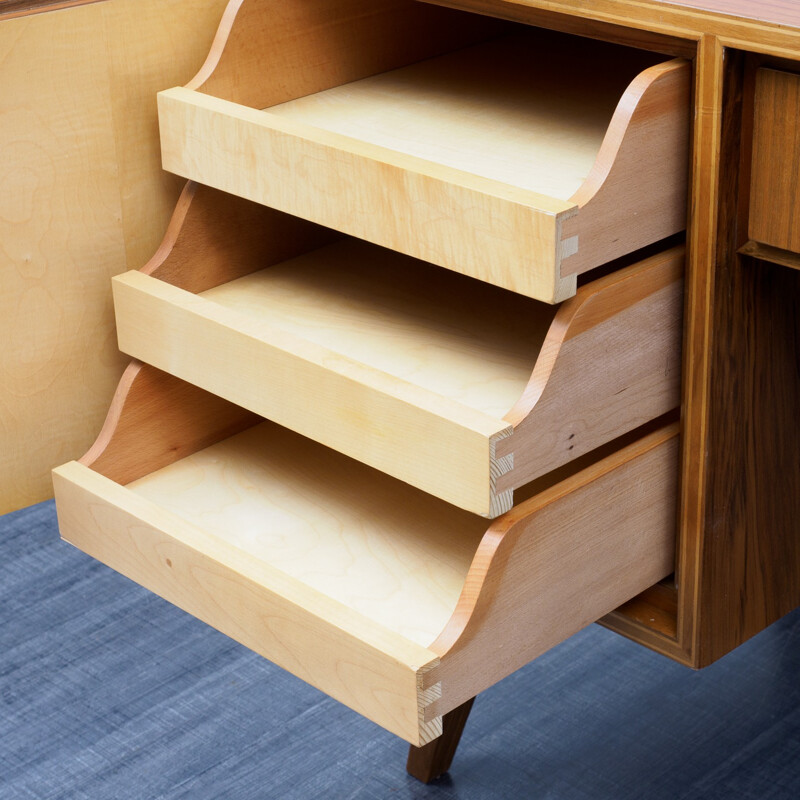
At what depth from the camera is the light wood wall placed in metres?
0.82

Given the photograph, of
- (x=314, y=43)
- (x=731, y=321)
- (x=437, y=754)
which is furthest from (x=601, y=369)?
(x=437, y=754)

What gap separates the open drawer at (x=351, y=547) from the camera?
72 cm

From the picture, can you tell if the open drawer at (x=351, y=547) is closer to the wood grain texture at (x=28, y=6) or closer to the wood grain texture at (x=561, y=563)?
the wood grain texture at (x=561, y=563)

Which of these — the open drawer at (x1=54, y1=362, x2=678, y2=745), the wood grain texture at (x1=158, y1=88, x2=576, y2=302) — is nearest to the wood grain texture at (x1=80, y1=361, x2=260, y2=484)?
the open drawer at (x1=54, y1=362, x2=678, y2=745)

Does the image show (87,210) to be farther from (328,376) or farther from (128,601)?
(128,601)

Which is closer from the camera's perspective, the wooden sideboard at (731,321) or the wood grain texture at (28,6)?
the wooden sideboard at (731,321)

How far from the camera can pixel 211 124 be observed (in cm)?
84

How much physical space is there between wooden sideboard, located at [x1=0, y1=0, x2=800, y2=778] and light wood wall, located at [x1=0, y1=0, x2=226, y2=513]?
0.02m

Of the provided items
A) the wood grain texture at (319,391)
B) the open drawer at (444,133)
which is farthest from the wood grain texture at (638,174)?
the wood grain texture at (319,391)

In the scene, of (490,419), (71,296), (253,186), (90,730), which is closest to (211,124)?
(253,186)

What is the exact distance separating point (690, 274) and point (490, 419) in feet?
0.47

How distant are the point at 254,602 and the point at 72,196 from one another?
0.29 meters

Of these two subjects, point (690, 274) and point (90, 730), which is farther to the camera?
point (90, 730)

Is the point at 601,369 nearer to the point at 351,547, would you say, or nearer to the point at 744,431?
the point at 744,431
